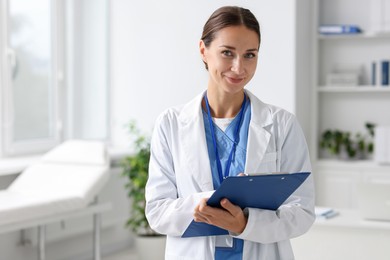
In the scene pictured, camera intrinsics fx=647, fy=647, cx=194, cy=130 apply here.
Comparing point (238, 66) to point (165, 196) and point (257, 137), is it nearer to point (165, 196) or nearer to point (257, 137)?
point (257, 137)

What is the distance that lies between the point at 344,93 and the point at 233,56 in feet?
12.4

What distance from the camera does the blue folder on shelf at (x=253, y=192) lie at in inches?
57.6

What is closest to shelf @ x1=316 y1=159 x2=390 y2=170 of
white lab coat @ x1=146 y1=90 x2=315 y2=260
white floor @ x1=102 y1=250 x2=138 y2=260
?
white floor @ x1=102 y1=250 x2=138 y2=260

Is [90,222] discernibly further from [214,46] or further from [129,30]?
[214,46]

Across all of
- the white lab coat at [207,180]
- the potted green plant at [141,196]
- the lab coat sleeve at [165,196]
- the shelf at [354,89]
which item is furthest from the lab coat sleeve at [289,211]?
the shelf at [354,89]

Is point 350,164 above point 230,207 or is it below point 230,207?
below

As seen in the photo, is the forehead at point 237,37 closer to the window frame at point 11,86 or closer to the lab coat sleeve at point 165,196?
the lab coat sleeve at point 165,196

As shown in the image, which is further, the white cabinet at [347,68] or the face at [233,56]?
the white cabinet at [347,68]

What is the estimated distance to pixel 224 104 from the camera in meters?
1.68

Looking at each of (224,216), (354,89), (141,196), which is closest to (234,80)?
(224,216)

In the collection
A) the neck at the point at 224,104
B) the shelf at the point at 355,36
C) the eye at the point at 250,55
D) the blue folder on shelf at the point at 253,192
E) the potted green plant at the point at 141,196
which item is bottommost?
the potted green plant at the point at 141,196

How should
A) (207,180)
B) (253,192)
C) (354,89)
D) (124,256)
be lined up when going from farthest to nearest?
(354,89), (124,256), (207,180), (253,192)

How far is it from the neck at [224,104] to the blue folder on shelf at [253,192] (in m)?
0.25

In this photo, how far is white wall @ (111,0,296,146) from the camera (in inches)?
182
